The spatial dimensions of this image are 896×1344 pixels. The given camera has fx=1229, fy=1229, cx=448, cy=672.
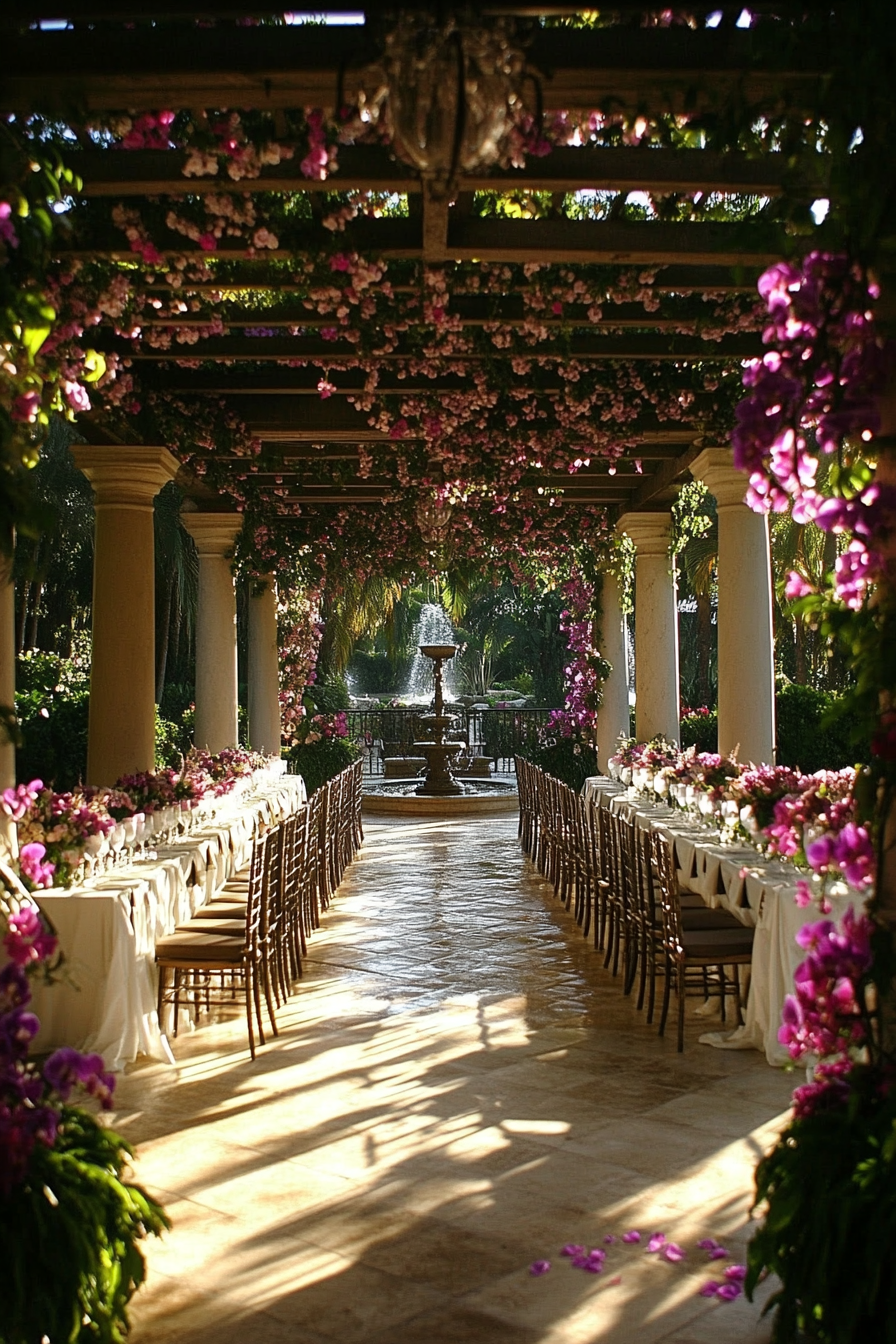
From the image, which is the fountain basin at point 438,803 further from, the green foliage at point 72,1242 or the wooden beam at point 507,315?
the green foliage at point 72,1242

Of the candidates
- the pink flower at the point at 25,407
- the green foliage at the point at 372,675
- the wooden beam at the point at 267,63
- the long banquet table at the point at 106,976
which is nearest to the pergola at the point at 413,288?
the wooden beam at the point at 267,63

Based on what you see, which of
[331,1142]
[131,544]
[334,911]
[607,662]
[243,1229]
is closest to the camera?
[243,1229]

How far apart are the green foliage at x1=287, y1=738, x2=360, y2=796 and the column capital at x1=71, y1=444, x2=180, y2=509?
8024 millimetres

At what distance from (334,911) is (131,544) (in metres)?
3.22

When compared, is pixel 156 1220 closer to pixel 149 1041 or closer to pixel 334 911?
pixel 149 1041

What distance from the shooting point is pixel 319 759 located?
53.3 ft

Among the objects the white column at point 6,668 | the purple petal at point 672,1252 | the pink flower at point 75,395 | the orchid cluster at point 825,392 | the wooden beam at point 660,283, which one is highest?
the wooden beam at point 660,283

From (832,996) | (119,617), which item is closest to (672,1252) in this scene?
(832,996)

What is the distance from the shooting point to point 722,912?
6.44 metres

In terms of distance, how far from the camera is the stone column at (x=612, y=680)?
557 inches

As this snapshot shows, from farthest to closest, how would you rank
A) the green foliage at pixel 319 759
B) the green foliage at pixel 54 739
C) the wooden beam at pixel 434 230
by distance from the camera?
the green foliage at pixel 319 759, the green foliage at pixel 54 739, the wooden beam at pixel 434 230

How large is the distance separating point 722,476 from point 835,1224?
22.8ft

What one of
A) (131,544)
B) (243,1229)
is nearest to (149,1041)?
(243,1229)

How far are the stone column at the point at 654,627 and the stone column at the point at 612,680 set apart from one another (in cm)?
171
